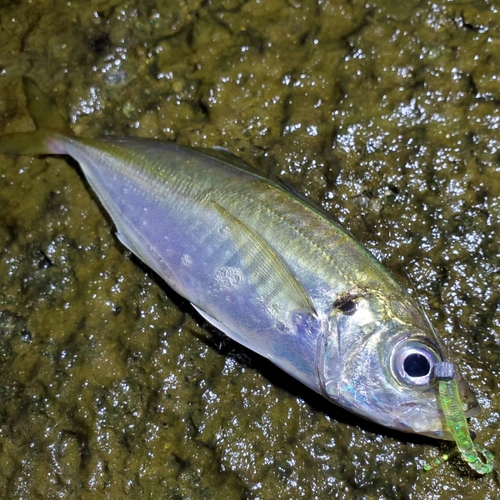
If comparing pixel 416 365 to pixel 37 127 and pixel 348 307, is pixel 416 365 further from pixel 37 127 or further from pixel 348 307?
pixel 37 127

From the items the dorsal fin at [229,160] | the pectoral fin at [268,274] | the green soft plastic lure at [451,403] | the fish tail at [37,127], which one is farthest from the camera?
the fish tail at [37,127]

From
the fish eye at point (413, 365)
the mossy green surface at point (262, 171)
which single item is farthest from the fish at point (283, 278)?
the mossy green surface at point (262, 171)

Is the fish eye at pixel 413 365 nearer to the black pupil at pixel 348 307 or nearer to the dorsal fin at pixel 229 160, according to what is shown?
the black pupil at pixel 348 307

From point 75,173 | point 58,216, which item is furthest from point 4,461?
point 75,173

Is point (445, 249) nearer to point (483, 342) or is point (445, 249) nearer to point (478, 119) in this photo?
point (483, 342)

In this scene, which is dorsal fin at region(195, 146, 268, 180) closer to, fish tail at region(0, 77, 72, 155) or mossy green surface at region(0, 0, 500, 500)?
mossy green surface at region(0, 0, 500, 500)

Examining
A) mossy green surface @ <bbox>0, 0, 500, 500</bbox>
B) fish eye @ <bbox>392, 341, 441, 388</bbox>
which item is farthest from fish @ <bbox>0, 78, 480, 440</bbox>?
mossy green surface @ <bbox>0, 0, 500, 500</bbox>

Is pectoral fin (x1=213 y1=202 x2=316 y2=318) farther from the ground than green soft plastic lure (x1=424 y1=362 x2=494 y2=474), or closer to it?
farther from the ground

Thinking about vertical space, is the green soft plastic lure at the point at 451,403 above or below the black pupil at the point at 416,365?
below
